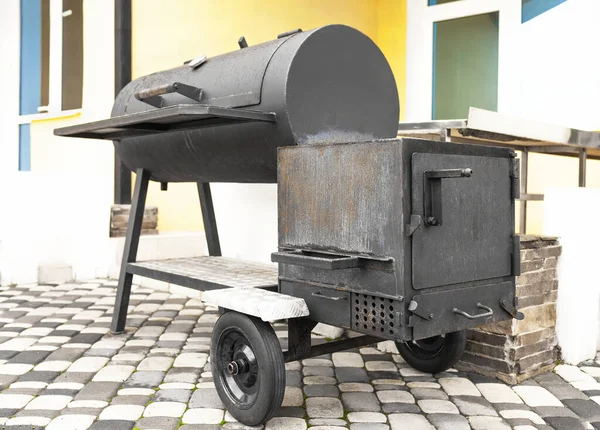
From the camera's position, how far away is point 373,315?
250 cm

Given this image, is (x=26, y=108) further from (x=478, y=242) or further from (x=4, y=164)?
(x=478, y=242)

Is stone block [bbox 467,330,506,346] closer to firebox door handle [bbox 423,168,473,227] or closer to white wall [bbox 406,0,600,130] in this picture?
firebox door handle [bbox 423,168,473,227]

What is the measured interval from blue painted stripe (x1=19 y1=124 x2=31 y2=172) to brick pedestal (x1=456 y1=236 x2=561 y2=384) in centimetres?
681

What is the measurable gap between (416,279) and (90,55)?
5656mm

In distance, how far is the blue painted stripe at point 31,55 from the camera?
8.31m

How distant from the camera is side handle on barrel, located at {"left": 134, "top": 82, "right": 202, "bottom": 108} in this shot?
3.14 metres

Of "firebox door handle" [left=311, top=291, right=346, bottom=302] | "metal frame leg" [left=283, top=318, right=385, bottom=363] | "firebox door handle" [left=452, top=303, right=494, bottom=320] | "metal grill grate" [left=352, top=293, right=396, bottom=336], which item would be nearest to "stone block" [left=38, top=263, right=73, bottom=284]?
"metal frame leg" [left=283, top=318, right=385, bottom=363]

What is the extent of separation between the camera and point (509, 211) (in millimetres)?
2783

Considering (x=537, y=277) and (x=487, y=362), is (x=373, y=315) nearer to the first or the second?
(x=487, y=362)

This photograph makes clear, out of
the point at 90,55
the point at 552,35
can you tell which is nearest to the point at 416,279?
the point at 552,35

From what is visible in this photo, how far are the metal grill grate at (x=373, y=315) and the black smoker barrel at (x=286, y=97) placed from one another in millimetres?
839

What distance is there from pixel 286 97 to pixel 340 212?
64 cm

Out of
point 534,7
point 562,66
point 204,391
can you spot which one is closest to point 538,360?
point 204,391

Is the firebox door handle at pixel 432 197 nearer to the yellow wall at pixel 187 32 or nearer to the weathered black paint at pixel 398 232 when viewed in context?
the weathered black paint at pixel 398 232
